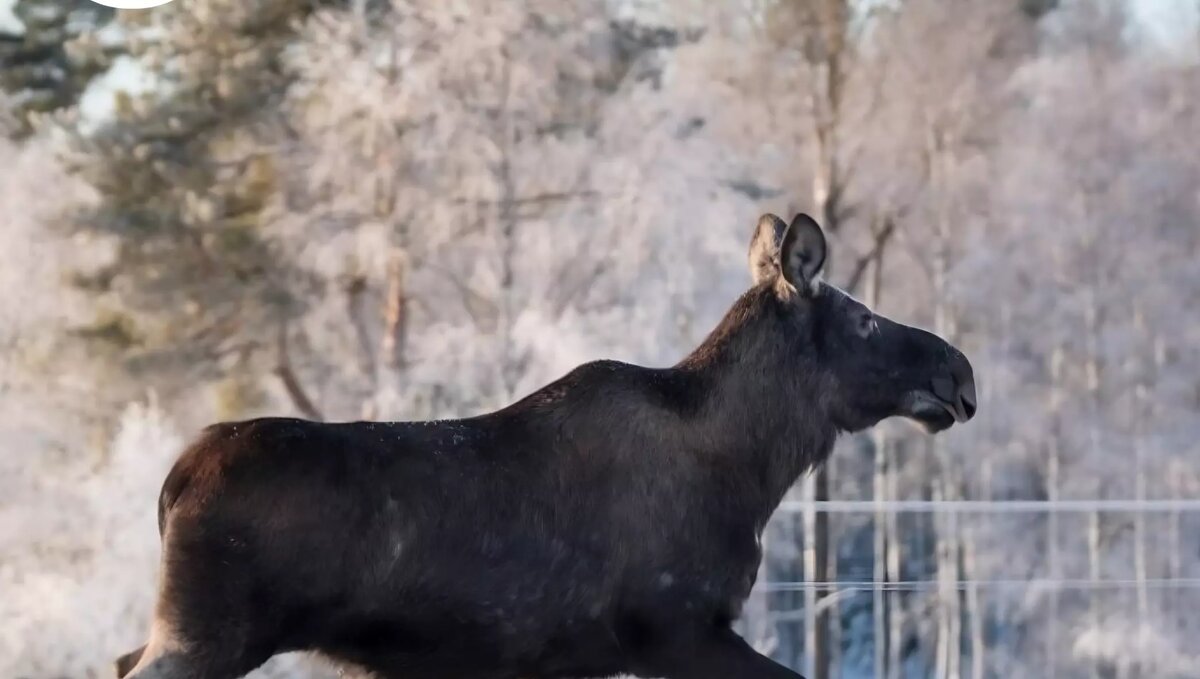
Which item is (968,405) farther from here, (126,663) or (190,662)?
(126,663)

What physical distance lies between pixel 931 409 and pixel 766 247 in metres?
0.50

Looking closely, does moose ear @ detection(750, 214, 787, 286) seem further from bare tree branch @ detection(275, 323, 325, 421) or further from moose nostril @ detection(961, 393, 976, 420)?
bare tree branch @ detection(275, 323, 325, 421)

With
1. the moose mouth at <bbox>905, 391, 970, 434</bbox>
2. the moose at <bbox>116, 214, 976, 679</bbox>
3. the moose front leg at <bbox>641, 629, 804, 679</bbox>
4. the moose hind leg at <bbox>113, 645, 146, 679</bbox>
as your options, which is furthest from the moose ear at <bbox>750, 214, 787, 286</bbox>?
the moose hind leg at <bbox>113, 645, 146, 679</bbox>

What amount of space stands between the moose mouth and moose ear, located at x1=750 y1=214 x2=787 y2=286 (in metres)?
0.41

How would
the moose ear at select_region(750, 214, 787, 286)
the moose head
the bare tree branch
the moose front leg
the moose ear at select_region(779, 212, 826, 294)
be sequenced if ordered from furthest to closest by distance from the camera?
1. the bare tree branch
2. the moose ear at select_region(750, 214, 787, 286)
3. the moose head
4. the moose ear at select_region(779, 212, 826, 294)
5. the moose front leg

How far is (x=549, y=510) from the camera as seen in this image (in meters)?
2.48

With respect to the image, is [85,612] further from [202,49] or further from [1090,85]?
[1090,85]

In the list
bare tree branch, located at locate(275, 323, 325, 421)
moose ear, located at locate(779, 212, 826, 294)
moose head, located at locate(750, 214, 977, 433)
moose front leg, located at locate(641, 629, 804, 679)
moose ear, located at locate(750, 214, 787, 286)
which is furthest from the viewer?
bare tree branch, located at locate(275, 323, 325, 421)

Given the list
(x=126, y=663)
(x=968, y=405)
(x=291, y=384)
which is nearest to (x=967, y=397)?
(x=968, y=405)

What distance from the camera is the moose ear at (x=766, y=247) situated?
115 inches

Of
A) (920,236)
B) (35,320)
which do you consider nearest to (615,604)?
(920,236)

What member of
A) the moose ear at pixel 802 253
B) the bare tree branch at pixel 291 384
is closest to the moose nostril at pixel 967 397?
the moose ear at pixel 802 253

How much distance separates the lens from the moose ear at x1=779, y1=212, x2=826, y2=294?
2.62 metres

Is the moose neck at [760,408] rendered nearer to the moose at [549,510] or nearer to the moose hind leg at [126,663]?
the moose at [549,510]
